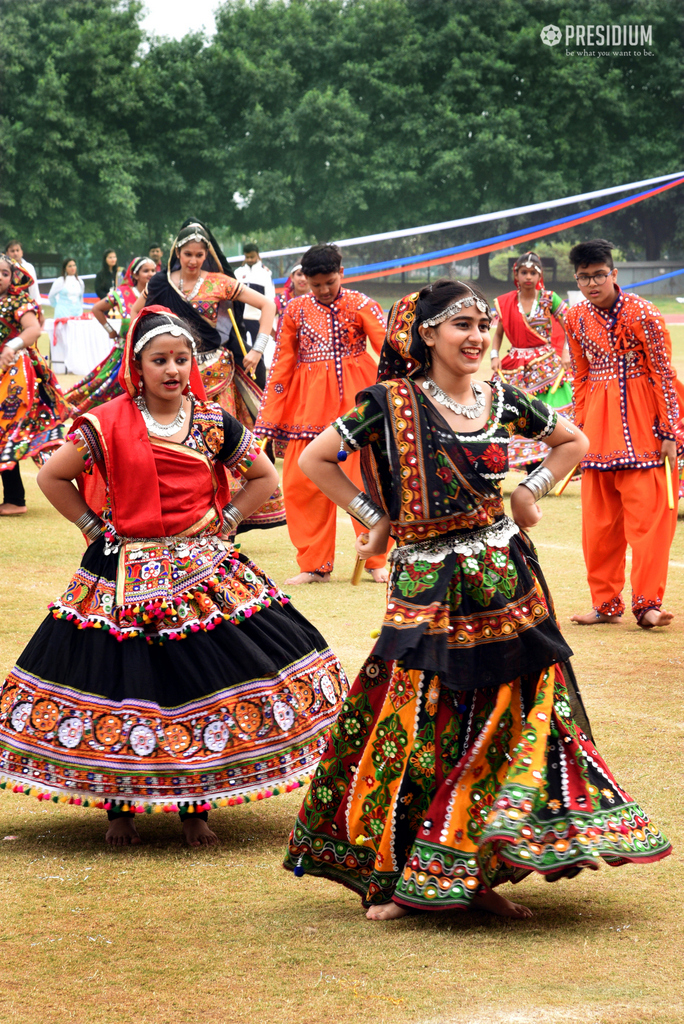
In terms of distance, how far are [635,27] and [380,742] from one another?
5245 centimetres

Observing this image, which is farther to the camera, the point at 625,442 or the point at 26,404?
the point at 26,404

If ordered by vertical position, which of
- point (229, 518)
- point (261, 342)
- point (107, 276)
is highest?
point (107, 276)

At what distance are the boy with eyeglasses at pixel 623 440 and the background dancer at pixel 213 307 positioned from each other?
8.10 feet

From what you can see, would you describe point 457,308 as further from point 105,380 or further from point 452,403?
point 105,380

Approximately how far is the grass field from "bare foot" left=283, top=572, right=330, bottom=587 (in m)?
3.43

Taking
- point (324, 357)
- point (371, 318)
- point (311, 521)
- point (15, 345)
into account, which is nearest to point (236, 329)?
point (324, 357)

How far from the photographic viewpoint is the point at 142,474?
4.27 m

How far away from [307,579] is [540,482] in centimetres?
453

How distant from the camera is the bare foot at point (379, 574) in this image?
8359mm

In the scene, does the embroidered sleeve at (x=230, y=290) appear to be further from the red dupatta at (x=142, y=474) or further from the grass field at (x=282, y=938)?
the grass field at (x=282, y=938)

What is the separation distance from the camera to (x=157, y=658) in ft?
13.8

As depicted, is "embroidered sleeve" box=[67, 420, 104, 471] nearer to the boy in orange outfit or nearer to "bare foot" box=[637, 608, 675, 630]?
"bare foot" box=[637, 608, 675, 630]

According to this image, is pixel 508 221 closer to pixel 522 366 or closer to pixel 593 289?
pixel 522 366

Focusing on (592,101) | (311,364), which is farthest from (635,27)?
(311,364)
